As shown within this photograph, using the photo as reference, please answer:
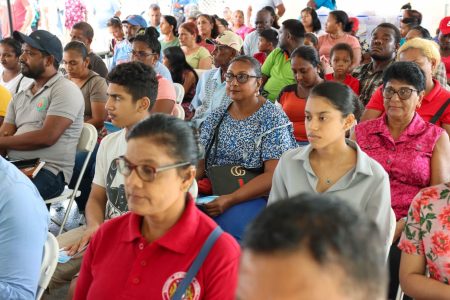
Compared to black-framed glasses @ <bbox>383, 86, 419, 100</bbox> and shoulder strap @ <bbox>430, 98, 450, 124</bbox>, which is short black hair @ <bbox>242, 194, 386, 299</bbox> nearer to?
black-framed glasses @ <bbox>383, 86, 419, 100</bbox>

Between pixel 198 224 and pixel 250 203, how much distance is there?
4.27ft

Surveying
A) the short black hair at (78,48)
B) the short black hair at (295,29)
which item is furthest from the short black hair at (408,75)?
the short black hair at (295,29)

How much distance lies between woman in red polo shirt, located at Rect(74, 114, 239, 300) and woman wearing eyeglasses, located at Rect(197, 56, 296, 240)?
3.71 feet

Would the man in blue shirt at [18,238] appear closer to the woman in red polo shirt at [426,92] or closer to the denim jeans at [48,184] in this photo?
the denim jeans at [48,184]

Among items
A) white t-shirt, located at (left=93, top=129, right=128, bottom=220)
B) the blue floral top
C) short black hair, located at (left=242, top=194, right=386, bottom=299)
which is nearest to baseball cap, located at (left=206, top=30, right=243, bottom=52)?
the blue floral top

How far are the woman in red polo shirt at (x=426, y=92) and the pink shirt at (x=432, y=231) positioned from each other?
49.6 inches

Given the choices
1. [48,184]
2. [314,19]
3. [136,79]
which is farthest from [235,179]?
[314,19]

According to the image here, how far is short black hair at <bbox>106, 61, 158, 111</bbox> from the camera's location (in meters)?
2.72

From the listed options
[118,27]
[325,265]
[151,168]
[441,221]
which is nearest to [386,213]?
[441,221]

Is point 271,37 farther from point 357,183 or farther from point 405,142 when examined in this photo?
→ point 357,183

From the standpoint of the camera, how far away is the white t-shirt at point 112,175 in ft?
8.10

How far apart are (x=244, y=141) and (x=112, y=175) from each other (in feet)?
2.71

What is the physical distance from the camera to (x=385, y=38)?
4695 millimetres

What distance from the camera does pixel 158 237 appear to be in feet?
5.30
